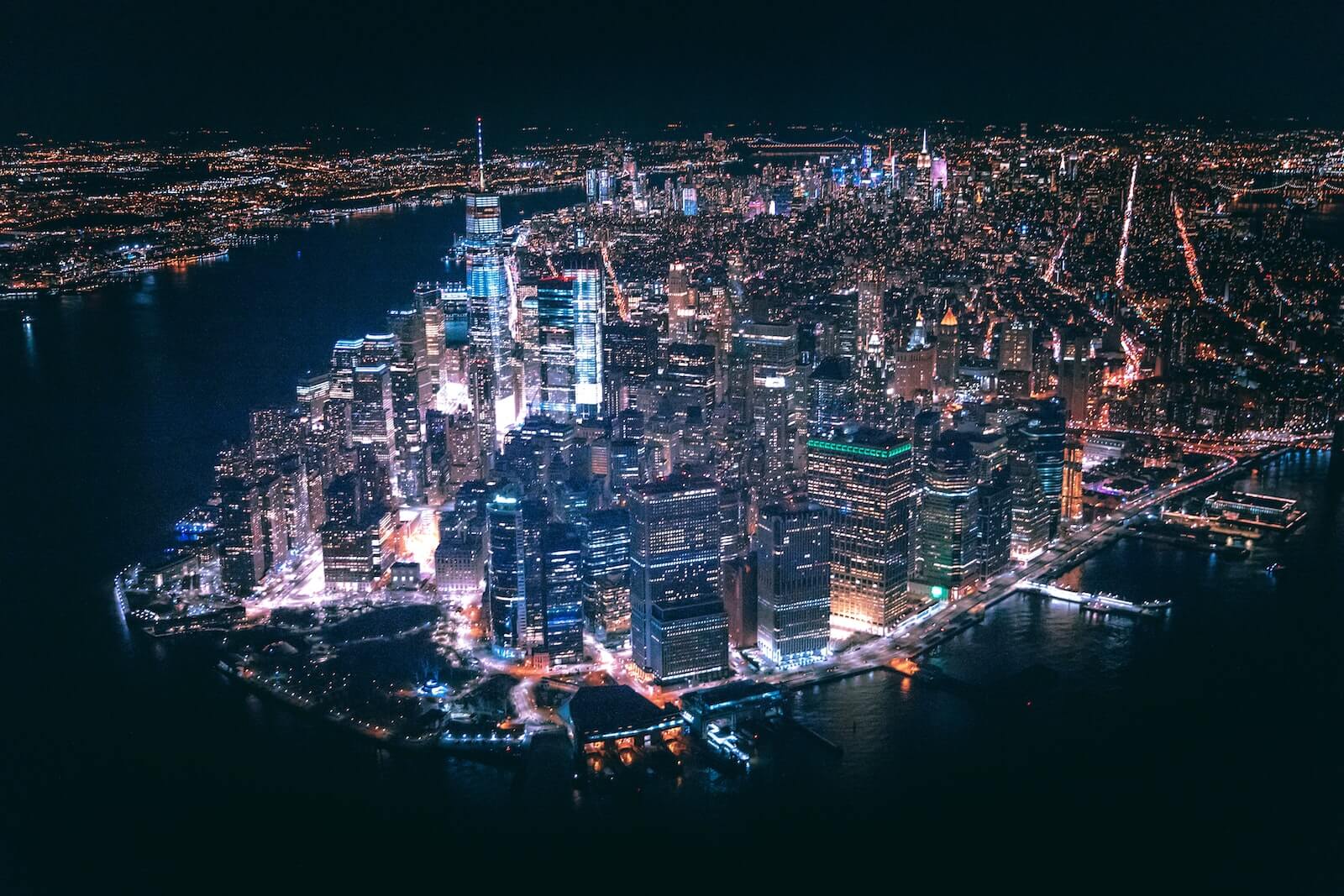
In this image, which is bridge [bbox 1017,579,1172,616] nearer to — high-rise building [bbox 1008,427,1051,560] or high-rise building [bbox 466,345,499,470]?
high-rise building [bbox 1008,427,1051,560]

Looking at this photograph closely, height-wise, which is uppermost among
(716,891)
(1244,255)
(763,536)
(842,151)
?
(842,151)

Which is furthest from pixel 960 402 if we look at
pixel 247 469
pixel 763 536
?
pixel 247 469

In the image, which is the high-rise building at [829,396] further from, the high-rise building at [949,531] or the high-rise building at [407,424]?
the high-rise building at [407,424]

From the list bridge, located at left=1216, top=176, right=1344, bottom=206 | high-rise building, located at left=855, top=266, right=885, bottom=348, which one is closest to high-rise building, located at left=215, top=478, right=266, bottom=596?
high-rise building, located at left=855, top=266, right=885, bottom=348

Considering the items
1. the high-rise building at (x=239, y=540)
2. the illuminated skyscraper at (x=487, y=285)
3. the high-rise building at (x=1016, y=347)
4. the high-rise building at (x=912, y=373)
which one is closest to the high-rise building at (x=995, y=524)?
the high-rise building at (x=912, y=373)

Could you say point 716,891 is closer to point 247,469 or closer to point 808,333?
point 247,469

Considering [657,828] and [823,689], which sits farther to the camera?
[823,689]
